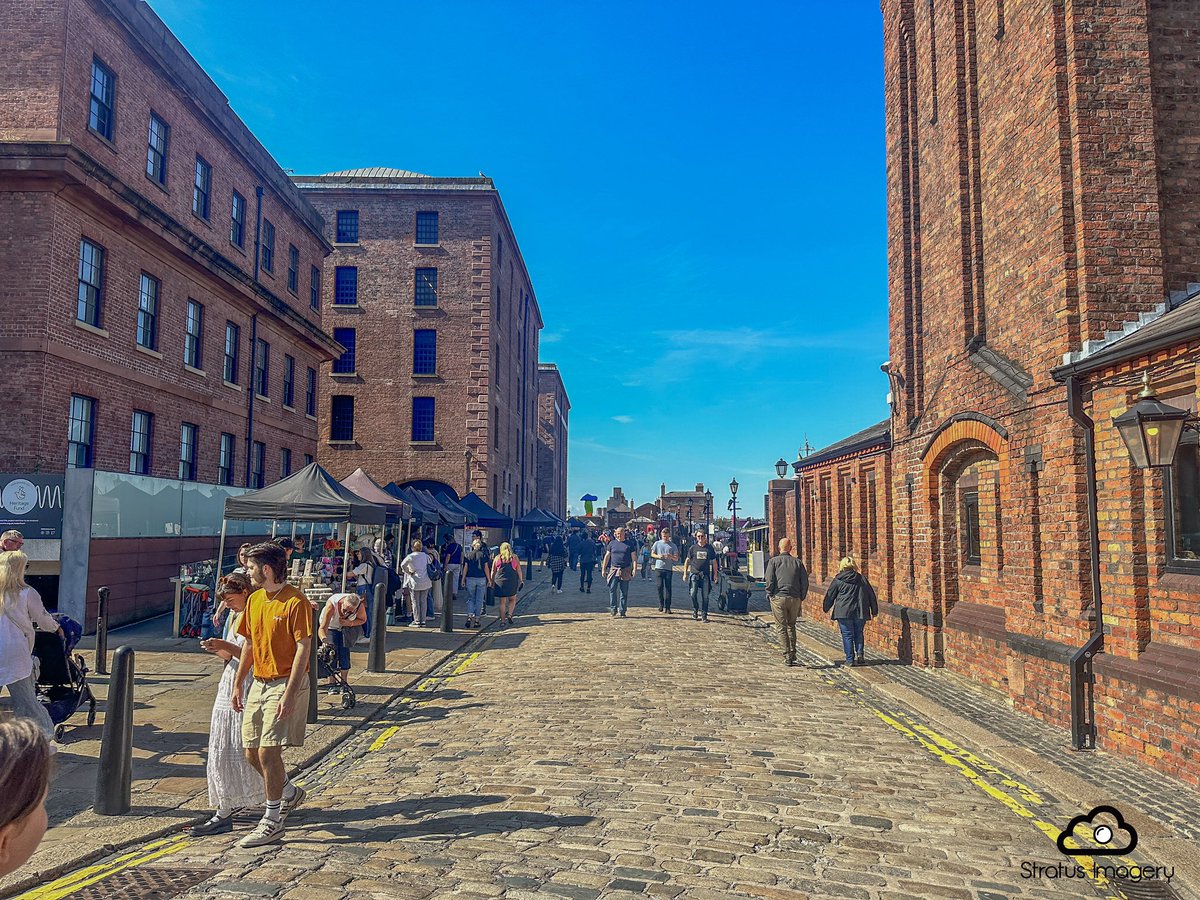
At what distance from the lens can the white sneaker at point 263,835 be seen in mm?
4824

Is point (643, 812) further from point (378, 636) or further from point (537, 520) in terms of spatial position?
point (537, 520)

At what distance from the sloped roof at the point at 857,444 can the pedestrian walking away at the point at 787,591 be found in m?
3.60

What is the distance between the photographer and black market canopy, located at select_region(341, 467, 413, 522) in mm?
17281

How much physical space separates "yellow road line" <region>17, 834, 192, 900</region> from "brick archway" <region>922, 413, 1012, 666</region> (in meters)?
10.0

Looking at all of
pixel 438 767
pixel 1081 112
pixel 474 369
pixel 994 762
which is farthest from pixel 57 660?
pixel 474 369

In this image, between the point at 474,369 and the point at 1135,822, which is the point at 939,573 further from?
the point at 474,369

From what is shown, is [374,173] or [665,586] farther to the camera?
[374,173]

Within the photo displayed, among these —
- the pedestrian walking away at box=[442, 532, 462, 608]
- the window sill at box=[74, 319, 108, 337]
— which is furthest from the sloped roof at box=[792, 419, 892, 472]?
the window sill at box=[74, 319, 108, 337]

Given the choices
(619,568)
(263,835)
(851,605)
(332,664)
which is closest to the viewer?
(263,835)

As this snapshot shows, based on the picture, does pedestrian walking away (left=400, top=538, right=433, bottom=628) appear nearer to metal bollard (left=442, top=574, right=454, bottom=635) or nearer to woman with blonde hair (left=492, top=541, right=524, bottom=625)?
metal bollard (left=442, top=574, right=454, bottom=635)

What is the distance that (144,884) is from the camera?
13.9 feet

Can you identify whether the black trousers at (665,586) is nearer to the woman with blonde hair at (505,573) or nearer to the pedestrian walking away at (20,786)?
the woman with blonde hair at (505,573)

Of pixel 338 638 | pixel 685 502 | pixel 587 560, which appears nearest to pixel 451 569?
pixel 338 638

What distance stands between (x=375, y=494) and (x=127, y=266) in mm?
6964
